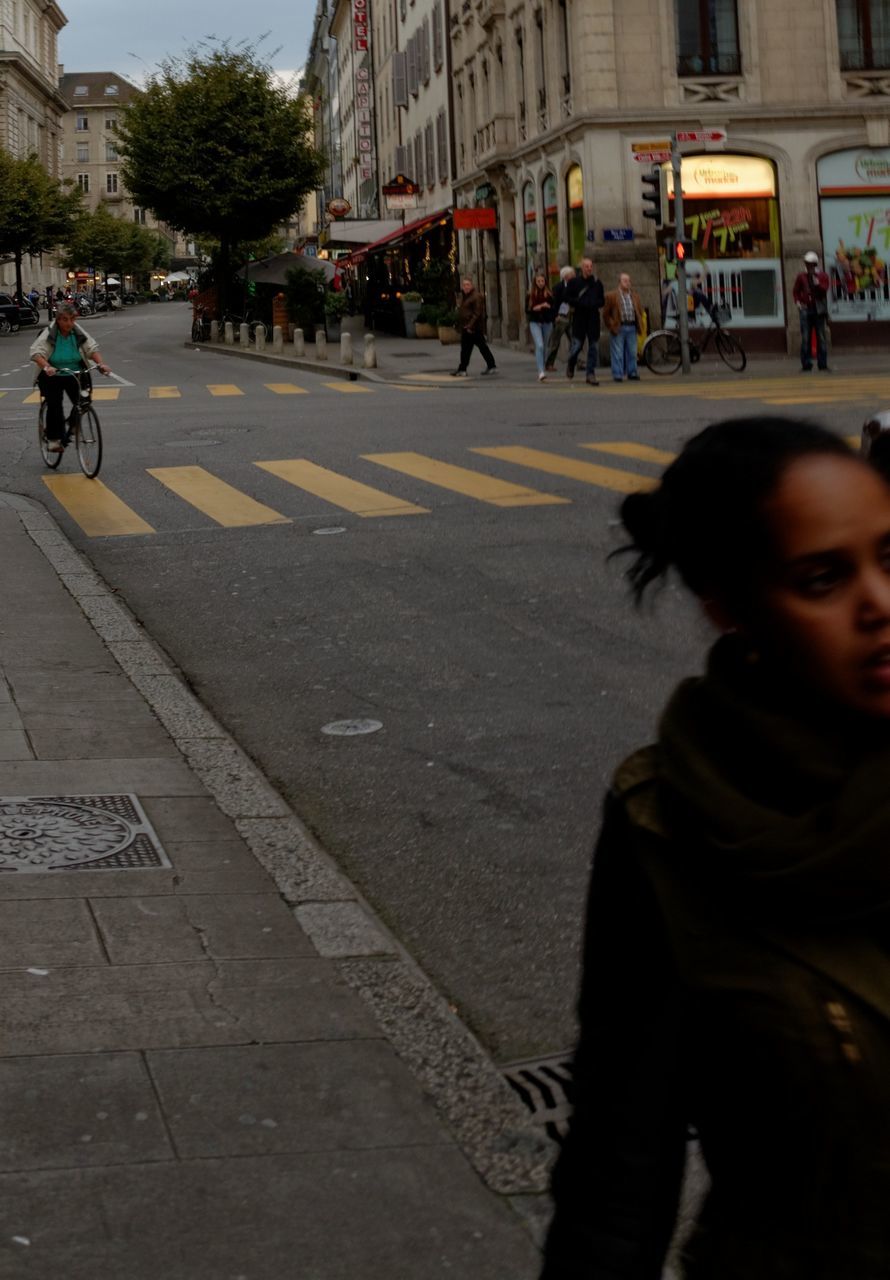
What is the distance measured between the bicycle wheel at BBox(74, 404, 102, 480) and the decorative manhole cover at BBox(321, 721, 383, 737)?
993 cm

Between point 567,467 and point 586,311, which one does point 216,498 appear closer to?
point 567,467

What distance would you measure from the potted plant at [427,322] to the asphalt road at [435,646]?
26449mm

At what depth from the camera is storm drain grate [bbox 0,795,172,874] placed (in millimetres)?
5336

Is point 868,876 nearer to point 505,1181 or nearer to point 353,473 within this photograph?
point 505,1181

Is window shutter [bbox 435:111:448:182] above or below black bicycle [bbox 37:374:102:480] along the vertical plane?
above

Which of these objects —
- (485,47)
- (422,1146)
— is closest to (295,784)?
(422,1146)

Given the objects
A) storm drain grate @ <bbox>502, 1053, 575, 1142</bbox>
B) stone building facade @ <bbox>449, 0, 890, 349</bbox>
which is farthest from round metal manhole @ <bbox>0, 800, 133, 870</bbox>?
stone building facade @ <bbox>449, 0, 890, 349</bbox>

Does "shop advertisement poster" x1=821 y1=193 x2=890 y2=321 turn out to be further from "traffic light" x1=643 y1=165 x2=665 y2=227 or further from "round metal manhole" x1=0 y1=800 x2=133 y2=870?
"round metal manhole" x1=0 y1=800 x2=133 y2=870

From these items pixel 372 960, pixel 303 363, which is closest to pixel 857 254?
pixel 303 363

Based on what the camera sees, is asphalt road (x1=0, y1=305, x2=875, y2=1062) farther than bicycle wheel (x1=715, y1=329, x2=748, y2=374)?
No

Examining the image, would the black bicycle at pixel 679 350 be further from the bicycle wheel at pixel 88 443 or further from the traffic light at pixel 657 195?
the bicycle wheel at pixel 88 443

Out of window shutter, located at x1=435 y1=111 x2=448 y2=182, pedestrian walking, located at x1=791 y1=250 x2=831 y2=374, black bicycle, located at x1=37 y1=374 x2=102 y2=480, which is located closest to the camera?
black bicycle, located at x1=37 y1=374 x2=102 y2=480

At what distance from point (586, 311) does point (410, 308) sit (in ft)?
67.5

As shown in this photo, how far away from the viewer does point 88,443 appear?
16891 millimetres
